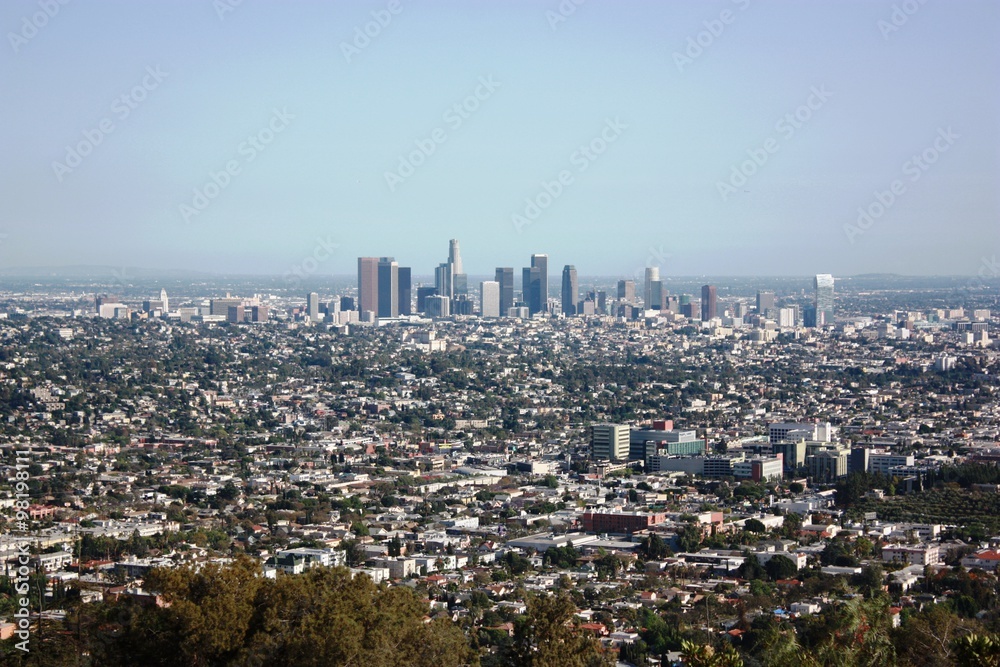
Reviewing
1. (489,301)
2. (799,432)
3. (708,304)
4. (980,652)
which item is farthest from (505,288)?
(980,652)

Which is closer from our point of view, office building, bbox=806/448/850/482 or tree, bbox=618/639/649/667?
tree, bbox=618/639/649/667

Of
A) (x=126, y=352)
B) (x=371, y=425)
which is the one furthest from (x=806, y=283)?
(x=371, y=425)

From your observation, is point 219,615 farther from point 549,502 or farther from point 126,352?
point 126,352

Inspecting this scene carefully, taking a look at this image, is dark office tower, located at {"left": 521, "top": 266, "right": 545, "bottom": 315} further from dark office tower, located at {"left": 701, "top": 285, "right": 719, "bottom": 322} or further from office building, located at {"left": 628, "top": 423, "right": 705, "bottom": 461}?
office building, located at {"left": 628, "top": 423, "right": 705, "bottom": 461}

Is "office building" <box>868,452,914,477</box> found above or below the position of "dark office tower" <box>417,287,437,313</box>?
below

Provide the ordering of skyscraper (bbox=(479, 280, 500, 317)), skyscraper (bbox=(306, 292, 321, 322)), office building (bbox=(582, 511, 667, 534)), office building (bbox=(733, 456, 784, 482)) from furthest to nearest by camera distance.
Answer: skyscraper (bbox=(479, 280, 500, 317)), skyscraper (bbox=(306, 292, 321, 322)), office building (bbox=(733, 456, 784, 482)), office building (bbox=(582, 511, 667, 534))

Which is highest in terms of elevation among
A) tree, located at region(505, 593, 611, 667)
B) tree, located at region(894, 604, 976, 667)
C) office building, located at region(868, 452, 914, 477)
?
tree, located at region(505, 593, 611, 667)

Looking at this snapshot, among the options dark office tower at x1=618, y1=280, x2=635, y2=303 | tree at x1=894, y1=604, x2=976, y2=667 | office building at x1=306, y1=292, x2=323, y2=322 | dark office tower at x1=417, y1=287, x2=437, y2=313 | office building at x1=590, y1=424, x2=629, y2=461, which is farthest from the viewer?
dark office tower at x1=618, y1=280, x2=635, y2=303

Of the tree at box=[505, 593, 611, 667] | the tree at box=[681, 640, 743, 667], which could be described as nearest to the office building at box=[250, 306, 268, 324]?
the tree at box=[505, 593, 611, 667]
